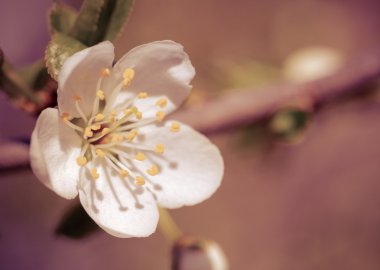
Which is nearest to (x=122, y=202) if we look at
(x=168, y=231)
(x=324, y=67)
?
(x=168, y=231)

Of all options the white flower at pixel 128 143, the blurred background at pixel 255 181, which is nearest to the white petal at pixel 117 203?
the white flower at pixel 128 143

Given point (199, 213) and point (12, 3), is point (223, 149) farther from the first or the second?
point (12, 3)

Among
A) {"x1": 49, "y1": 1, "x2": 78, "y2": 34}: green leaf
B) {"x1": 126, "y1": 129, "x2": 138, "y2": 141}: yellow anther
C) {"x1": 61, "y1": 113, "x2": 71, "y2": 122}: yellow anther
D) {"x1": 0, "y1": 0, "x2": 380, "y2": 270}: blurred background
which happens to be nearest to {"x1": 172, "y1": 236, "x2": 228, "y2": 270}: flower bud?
{"x1": 126, "y1": 129, "x2": 138, "y2": 141}: yellow anther

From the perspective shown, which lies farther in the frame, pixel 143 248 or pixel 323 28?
pixel 323 28

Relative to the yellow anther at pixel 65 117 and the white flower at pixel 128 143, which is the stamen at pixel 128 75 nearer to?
the white flower at pixel 128 143

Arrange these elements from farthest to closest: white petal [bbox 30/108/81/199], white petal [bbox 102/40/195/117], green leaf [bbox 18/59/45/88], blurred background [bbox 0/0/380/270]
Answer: blurred background [bbox 0/0/380/270]
green leaf [bbox 18/59/45/88]
white petal [bbox 102/40/195/117]
white petal [bbox 30/108/81/199]

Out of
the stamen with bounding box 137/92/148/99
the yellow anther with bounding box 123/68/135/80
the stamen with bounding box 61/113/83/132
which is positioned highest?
the yellow anther with bounding box 123/68/135/80

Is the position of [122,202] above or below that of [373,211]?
below

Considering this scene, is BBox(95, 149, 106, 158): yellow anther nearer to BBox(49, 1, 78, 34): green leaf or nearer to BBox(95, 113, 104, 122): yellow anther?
BBox(95, 113, 104, 122): yellow anther
